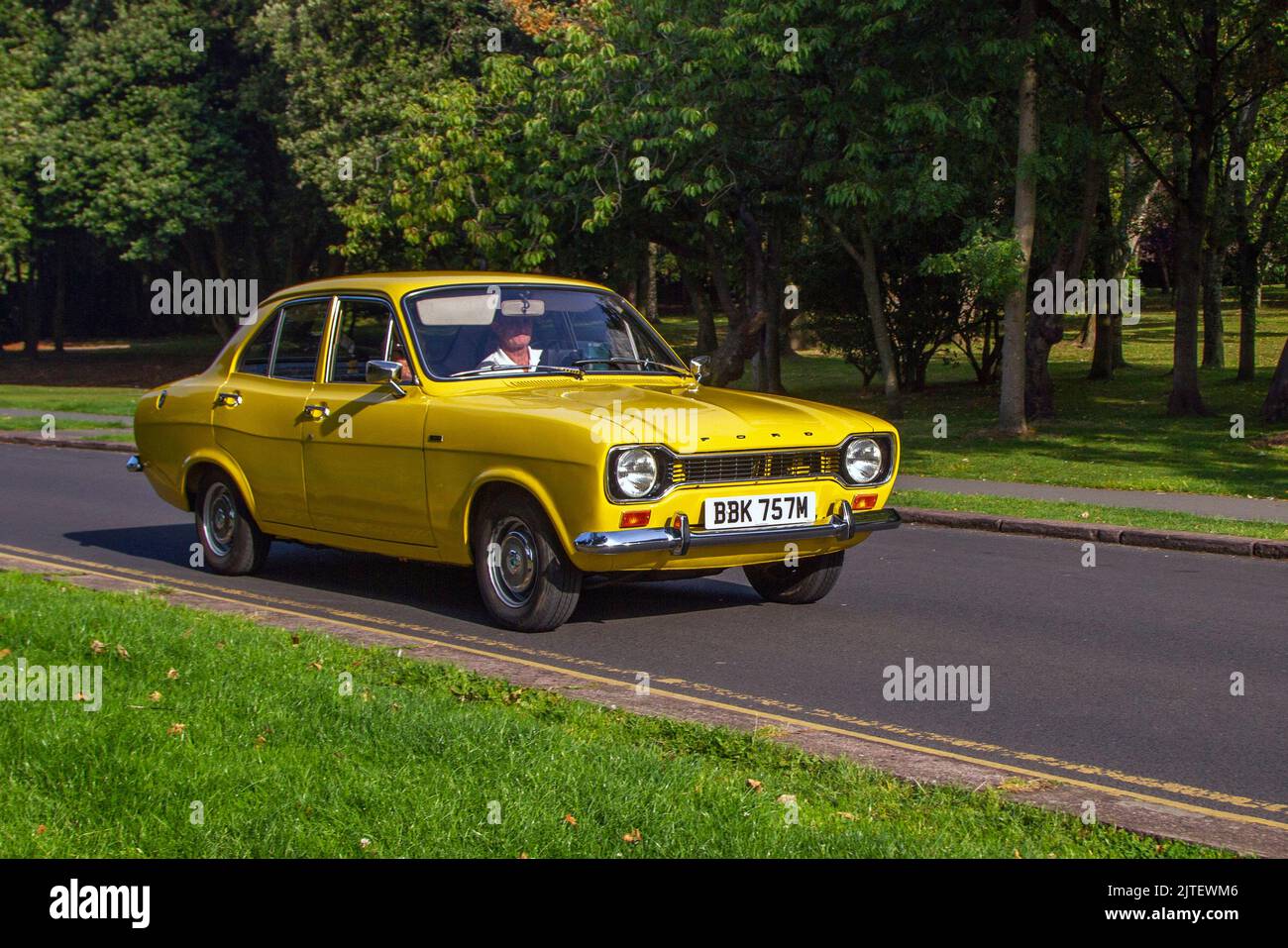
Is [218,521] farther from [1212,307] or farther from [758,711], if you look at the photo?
[1212,307]

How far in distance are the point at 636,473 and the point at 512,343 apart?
164 cm

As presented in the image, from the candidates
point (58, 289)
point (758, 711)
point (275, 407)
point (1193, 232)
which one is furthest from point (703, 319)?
point (758, 711)

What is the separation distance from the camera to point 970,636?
345 inches

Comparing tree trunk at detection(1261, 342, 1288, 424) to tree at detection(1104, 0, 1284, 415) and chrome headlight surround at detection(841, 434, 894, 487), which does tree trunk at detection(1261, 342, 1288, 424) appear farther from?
chrome headlight surround at detection(841, 434, 894, 487)

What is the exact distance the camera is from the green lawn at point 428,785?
475 cm

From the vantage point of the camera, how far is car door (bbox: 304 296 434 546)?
9055mm

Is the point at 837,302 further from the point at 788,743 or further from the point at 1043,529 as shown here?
the point at 788,743

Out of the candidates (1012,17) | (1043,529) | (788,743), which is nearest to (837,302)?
(1012,17)

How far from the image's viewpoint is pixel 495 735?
5.89 metres

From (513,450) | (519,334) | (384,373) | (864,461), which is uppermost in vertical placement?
(519,334)

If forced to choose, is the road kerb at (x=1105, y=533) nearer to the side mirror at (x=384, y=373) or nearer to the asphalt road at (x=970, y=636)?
Answer: the asphalt road at (x=970, y=636)

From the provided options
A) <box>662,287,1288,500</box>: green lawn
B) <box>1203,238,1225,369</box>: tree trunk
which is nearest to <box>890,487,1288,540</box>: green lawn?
<box>662,287,1288,500</box>: green lawn

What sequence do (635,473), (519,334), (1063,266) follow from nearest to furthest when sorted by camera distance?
(635,473), (519,334), (1063,266)

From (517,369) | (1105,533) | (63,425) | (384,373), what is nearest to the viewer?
(384,373)
